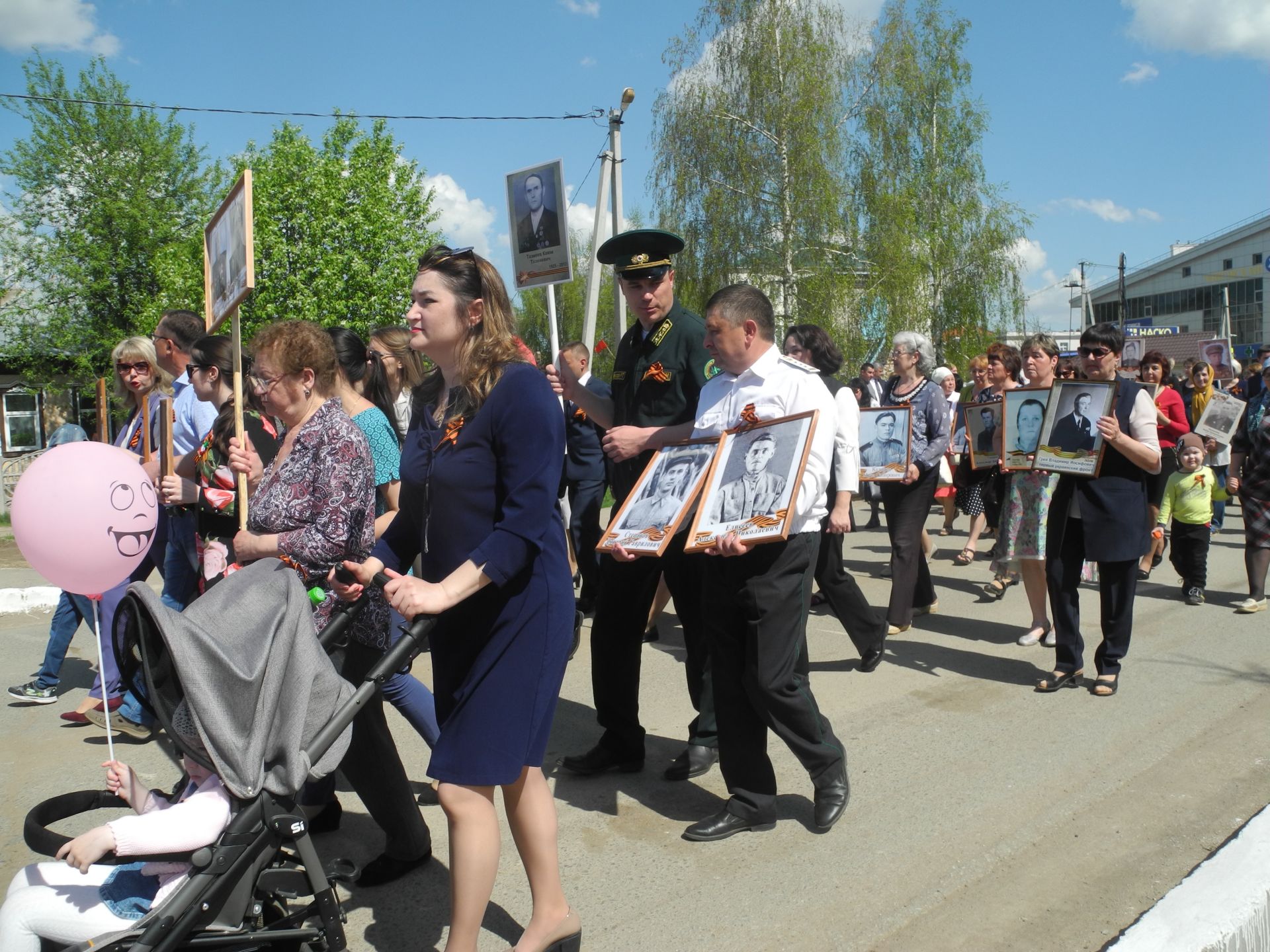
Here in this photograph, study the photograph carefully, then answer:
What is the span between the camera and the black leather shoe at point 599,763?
4500 millimetres

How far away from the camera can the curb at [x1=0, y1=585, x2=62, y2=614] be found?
8.86 metres

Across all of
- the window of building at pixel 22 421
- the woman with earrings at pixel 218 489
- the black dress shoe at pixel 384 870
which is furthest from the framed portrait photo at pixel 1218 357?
the window of building at pixel 22 421

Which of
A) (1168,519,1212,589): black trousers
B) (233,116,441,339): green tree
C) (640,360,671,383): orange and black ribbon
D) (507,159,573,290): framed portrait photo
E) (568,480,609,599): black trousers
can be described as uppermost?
(233,116,441,339): green tree

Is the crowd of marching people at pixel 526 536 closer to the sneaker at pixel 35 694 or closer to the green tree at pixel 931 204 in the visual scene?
the sneaker at pixel 35 694

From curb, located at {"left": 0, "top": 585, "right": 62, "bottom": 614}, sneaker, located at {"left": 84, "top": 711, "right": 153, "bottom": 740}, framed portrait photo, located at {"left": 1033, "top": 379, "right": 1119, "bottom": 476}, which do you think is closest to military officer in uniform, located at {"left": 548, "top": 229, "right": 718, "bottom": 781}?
sneaker, located at {"left": 84, "top": 711, "right": 153, "bottom": 740}

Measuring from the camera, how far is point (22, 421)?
3647cm

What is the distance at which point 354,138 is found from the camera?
41.4 metres

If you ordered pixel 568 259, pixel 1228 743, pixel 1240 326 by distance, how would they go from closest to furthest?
1. pixel 1228 743
2. pixel 568 259
3. pixel 1240 326

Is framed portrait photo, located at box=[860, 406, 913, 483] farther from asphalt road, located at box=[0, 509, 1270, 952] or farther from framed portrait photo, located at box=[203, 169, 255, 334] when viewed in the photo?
framed portrait photo, located at box=[203, 169, 255, 334]

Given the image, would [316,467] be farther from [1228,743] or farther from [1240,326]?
[1240,326]

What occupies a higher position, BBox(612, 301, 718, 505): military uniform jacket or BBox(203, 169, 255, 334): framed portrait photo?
BBox(203, 169, 255, 334): framed portrait photo

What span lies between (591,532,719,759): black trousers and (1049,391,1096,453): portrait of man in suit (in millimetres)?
A: 2470

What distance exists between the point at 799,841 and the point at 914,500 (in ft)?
11.9

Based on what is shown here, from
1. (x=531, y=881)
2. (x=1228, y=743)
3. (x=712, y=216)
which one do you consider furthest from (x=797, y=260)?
(x=531, y=881)
